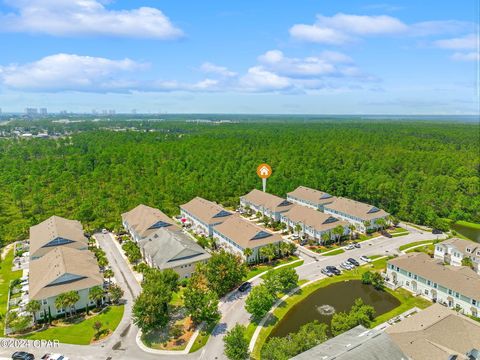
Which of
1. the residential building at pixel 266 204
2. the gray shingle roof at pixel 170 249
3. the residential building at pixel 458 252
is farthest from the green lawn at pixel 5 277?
the residential building at pixel 458 252

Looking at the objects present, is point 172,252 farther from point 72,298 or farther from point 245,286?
point 72,298

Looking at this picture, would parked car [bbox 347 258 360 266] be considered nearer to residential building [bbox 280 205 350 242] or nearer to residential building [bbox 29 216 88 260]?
residential building [bbox 280 205 350 242]

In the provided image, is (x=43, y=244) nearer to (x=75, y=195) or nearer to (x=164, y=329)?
(x=164, y=329)

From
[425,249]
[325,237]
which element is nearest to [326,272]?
[325,237]

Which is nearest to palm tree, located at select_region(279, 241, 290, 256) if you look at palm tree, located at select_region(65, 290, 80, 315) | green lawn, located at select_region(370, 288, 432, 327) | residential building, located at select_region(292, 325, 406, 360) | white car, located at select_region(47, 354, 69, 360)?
green lawn, located at select_region(370, 288, 432, 327)

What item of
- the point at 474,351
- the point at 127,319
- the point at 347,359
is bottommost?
the point at 127,319

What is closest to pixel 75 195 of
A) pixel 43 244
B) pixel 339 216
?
pixel 43 244

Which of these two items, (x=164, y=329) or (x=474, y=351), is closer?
(x=474, y=351)
